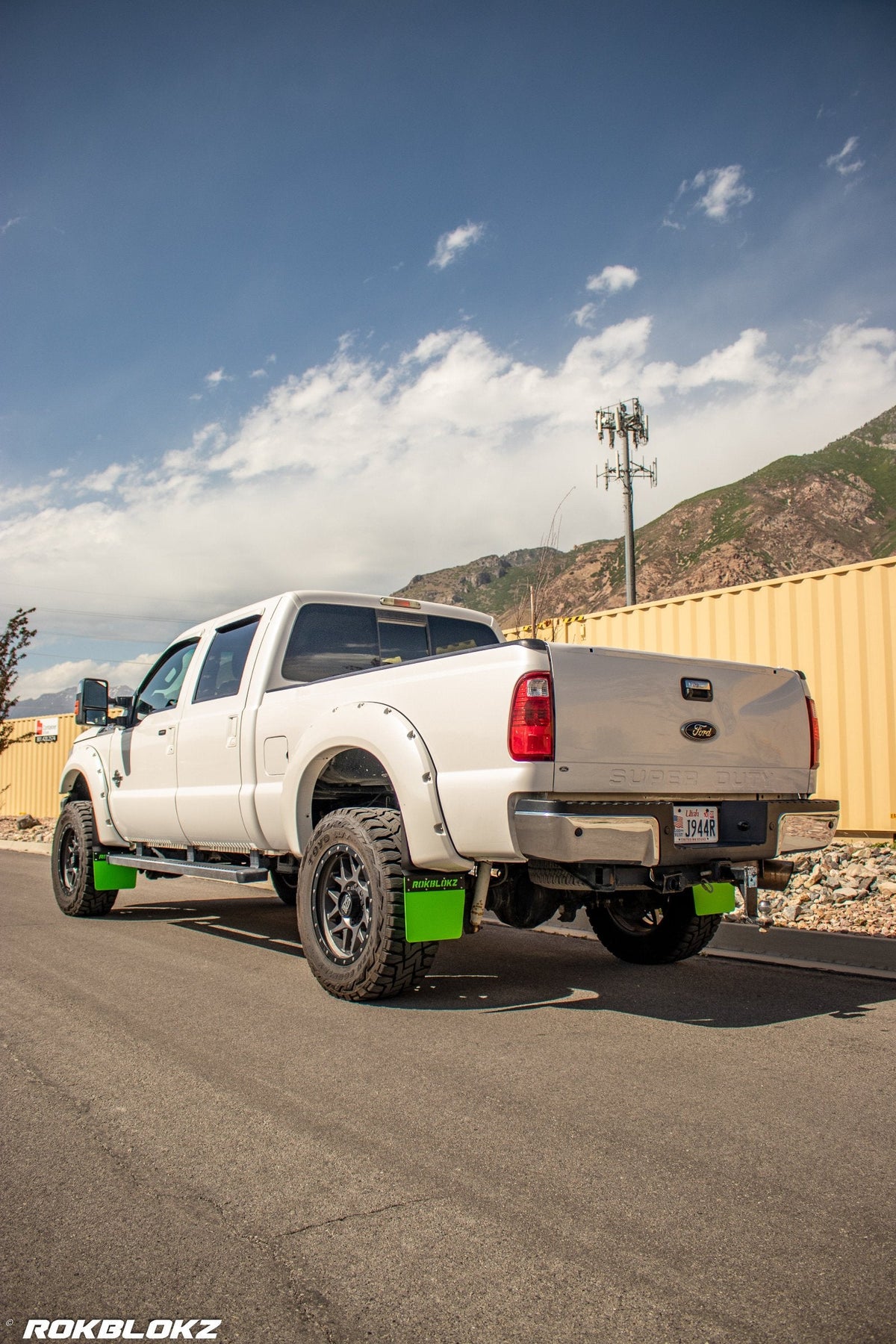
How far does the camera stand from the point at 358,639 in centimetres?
639

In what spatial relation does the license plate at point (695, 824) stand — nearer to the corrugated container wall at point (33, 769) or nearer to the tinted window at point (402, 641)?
the tinted window at point (402, 641)

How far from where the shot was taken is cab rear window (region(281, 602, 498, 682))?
6125 mm

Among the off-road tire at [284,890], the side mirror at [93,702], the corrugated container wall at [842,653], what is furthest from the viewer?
the corrugated container wall at [842,653]

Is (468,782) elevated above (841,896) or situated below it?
above

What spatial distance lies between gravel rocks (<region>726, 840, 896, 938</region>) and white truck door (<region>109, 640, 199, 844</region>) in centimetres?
432

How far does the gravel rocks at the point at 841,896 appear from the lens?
7.22 meters

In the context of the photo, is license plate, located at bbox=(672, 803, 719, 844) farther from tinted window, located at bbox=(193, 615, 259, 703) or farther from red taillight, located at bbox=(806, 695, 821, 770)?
tinted window, located at bbox=(193, 615, 259, 703)

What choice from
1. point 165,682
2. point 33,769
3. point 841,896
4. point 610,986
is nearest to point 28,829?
point 33,769

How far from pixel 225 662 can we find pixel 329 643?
85 cm

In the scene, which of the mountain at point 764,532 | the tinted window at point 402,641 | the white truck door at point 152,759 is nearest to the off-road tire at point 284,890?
the white truck door at point 152,759

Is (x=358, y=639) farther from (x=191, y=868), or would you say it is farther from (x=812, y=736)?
(x=812, y=736)

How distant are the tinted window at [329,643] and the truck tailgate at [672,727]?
87.2 inches

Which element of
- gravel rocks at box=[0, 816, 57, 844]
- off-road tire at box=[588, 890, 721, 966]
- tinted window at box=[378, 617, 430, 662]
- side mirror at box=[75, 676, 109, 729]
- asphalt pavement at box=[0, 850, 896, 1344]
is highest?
tinted window at box=[378, 617, 430, 662]

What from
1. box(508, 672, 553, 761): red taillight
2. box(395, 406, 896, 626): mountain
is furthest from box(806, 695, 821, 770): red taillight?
box(395, 406, 896, 626): mountain
